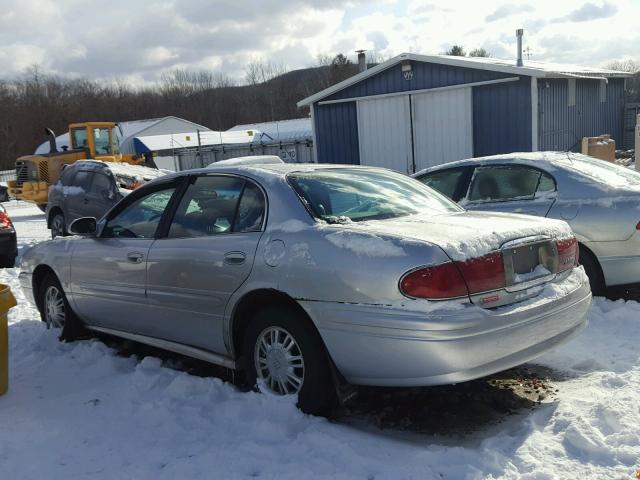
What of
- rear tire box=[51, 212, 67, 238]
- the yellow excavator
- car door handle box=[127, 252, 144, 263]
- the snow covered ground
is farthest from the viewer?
the yellow excavator

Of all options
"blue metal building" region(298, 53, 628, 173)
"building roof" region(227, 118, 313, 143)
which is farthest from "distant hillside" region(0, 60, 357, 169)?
"blue metal building" region(298, 53, 628, 173)

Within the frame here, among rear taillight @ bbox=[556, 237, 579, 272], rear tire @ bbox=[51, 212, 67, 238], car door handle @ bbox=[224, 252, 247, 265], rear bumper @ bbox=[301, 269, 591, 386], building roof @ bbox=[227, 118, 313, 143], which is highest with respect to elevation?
building roof @ bbox=[227, 118, 313, 143]

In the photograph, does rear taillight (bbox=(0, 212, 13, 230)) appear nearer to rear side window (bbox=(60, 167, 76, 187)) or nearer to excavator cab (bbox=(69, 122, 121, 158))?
rear side window (bbox=(60, 167, 76, 187))

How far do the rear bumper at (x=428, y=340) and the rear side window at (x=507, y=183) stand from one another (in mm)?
2863

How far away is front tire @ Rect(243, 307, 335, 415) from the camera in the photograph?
3.61m

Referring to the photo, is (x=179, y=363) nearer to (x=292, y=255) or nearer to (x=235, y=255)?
(x=235, y=255)

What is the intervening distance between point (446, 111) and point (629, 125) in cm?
965

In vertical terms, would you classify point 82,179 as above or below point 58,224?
above

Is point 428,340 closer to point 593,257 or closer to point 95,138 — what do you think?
point 593,257

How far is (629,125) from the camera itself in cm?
2178

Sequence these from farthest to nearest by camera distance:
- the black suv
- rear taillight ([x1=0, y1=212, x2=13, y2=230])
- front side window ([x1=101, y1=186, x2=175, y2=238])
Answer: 1. the black suv
2. rear taillight ([x1=0, y1=212, x2=13, y2=230])
3. front side window ([x1=101, y1=186, x2=175, y2=238])

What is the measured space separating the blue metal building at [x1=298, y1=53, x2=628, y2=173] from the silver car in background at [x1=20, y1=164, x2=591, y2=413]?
423 inches

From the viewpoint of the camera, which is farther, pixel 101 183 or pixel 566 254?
pixel 101 183

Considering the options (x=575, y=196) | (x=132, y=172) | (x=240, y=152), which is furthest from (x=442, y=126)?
(x=240, y=152)
